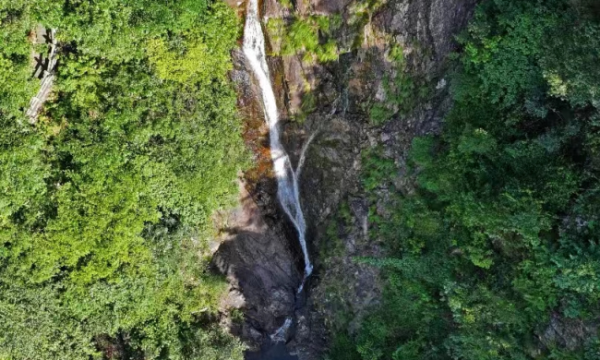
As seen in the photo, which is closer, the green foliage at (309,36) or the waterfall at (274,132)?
the green foliage at (309,36)

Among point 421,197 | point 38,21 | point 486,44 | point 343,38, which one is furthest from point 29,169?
point 486,44

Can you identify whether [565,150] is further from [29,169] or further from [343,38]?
[29,169]

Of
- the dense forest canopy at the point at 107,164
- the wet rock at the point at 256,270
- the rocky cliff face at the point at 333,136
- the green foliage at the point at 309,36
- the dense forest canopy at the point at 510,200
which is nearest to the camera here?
the dense forest canopy at the point at 510,200

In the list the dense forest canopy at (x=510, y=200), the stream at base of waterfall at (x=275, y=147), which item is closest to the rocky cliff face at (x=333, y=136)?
the stream at base of waterfall at (x=275, y=147)

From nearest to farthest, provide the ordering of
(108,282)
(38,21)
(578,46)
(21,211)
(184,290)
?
(578,46), (38,21), (21,211), (108,282), (184,290)

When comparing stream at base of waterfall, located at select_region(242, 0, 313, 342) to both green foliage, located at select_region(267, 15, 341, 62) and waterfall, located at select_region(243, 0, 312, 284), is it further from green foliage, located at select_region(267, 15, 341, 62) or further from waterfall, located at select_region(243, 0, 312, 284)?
green foliage, located at select_region(267, 15, 341, 62)

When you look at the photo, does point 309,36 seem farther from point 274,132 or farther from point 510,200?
point 510,200

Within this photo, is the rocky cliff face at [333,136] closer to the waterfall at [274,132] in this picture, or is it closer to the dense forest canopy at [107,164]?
the waterfall at [274,132]
